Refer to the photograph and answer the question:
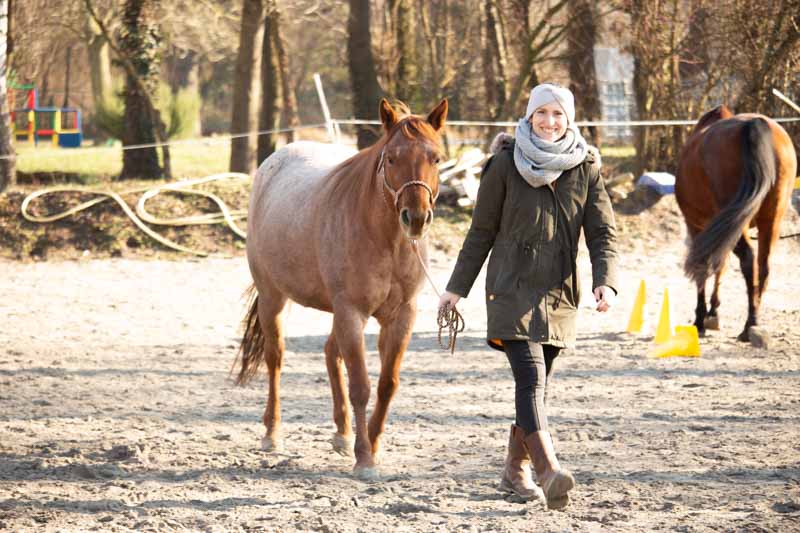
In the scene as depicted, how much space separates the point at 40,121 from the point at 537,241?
27.6 m

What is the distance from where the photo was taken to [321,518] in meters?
3.92

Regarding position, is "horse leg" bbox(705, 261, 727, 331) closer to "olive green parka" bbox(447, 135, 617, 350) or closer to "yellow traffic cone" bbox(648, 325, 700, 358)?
"yellow traffic cone" bbox(648, 325, 700, 358)

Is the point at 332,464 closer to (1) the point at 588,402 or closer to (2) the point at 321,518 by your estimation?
(2) the point at 321,518

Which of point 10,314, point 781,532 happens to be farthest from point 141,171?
point 781,532

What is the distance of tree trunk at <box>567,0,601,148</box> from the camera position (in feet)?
49.9

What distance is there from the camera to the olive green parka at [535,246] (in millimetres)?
3881

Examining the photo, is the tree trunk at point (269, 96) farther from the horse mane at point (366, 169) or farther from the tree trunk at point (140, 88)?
the horse mane at point (366, 169)

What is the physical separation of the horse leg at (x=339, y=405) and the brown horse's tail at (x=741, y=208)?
3.10m


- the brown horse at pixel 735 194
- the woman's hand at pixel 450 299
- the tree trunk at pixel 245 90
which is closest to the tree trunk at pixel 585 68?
the tree trunk at pixel 245 90

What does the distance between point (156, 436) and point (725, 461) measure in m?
2.91

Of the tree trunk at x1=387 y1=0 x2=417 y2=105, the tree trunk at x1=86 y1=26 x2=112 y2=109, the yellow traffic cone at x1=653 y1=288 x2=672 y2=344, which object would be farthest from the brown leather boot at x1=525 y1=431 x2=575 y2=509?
the tree trunk at x1=86 y1=26 x2=112 y2=109

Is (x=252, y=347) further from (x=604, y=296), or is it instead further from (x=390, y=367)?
(x=604, y=296)

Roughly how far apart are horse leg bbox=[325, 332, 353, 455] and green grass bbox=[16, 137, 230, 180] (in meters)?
10.1

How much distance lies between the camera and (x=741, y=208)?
23.8 ft
